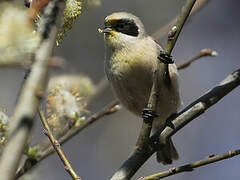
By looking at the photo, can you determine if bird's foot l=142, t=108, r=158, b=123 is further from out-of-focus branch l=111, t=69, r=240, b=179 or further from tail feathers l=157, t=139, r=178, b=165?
tail feathers l=157, t=139, r=178, b=165

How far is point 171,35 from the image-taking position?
Answer: 196cm

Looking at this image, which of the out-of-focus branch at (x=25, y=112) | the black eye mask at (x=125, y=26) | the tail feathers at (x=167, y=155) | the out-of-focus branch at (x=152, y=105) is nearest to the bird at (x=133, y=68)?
the black eye mask at (x=125, y=26)

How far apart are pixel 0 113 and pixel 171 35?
86 cm

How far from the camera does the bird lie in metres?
3.39

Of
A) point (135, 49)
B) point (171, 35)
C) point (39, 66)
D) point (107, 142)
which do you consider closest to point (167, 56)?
point (171, 35)

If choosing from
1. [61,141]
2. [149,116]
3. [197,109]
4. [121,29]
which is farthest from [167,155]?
[149,116]

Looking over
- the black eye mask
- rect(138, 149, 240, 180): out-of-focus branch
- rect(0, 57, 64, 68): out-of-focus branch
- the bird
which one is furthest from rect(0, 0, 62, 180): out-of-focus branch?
the black eye mask

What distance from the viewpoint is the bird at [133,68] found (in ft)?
11.1

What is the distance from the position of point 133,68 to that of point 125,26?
0.54 metres

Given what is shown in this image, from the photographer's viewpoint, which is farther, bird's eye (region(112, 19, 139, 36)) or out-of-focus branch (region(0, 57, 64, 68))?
bird's eye (region(112, 19, 139, 36))

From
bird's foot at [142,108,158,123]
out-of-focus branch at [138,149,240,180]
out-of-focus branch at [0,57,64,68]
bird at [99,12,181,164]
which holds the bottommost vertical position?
out-of-focus branch at [138,149,240,180]

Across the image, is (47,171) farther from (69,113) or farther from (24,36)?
(24,36)

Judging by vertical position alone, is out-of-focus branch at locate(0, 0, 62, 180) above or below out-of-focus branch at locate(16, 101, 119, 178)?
below

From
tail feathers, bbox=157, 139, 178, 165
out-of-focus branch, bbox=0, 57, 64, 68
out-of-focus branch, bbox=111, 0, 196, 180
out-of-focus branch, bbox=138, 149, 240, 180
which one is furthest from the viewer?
tail feathers, bbox=157, 139, 178, 165
